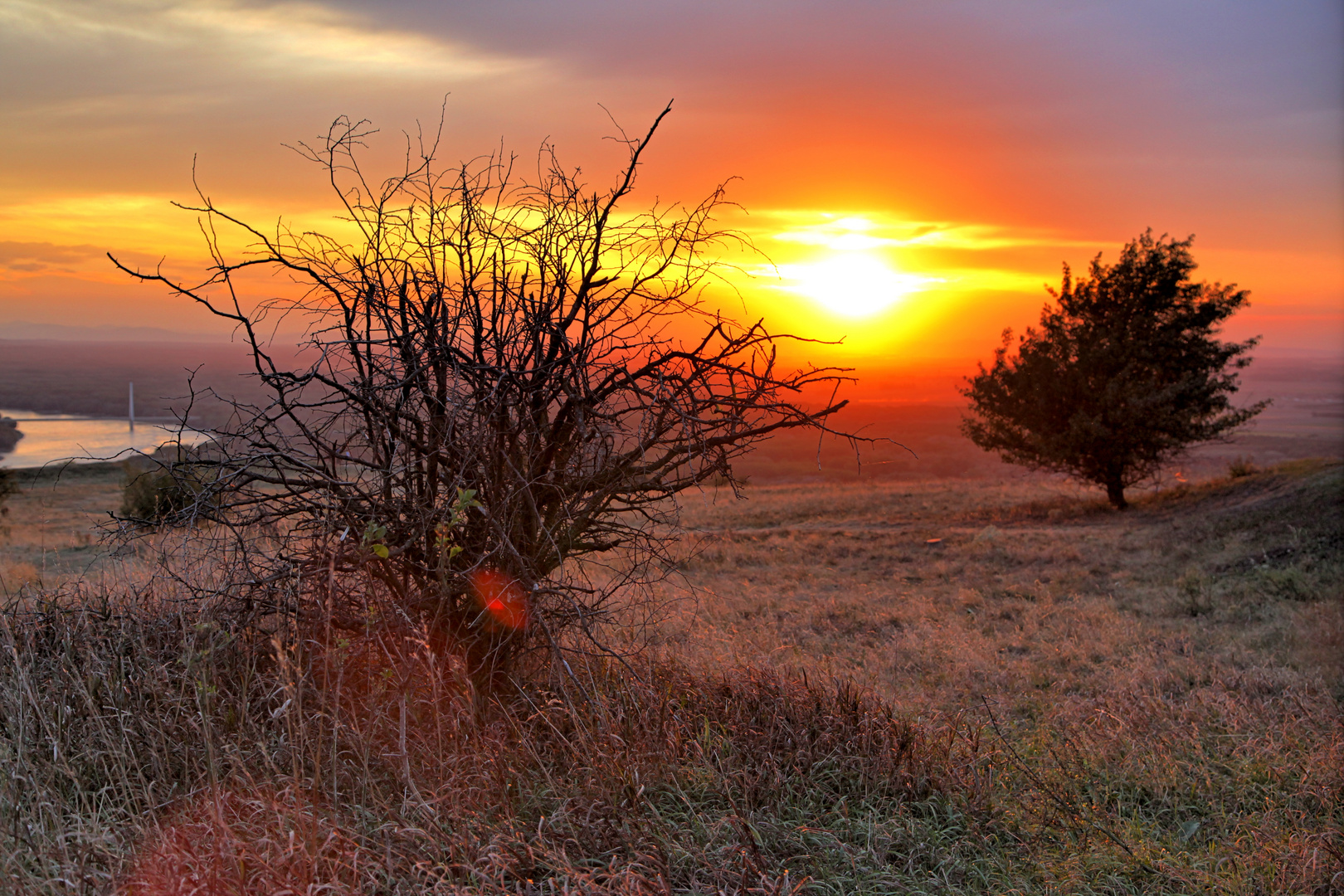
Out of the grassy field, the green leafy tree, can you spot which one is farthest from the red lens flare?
the green leafy tree

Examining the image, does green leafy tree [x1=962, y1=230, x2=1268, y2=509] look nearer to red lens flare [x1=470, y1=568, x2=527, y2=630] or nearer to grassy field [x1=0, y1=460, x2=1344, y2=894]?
grassy field [x1=0, y1=460, x2=1344, y2=894]

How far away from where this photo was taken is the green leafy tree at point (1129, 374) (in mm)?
21141

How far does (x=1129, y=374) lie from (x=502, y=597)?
21913mm

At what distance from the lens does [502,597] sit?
13.6ft

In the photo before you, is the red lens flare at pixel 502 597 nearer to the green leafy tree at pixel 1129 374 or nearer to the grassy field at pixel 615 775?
the grassy field at pixel 615 775

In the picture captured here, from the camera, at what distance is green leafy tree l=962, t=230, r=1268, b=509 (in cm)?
2114

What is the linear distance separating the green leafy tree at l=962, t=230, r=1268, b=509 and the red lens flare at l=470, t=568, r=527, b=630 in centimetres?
2059

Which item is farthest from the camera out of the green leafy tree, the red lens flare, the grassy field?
the green leafy tree

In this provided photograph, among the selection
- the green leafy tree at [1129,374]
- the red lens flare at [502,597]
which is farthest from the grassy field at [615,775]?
the green leafy tree at [1129,374]

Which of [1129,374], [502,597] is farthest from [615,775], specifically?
[1129,374]

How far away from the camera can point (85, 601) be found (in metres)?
4.54

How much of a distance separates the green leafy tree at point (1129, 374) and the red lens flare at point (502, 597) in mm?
20590

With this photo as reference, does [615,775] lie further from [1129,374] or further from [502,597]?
[1129,374]

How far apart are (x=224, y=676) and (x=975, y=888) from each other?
3.66 metres
